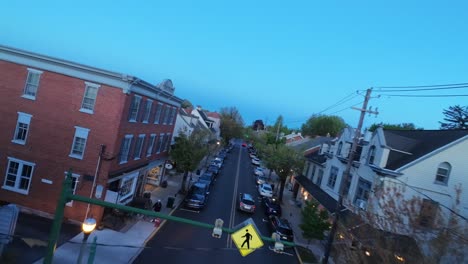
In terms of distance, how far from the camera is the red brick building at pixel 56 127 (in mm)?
23156

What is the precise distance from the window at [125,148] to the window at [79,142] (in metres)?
2.48

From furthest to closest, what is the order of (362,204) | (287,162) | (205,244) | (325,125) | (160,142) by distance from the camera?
(325,125) → (287,162) → (160,142) → (362,204) → (205,244)

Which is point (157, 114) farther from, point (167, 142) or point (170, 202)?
point (170, 202)

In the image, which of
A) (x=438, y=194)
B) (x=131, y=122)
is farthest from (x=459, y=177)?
(x=131, y=122)

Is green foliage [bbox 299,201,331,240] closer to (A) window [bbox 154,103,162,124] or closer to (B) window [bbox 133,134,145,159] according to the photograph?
(B) window [bbox 133,134,145,159]

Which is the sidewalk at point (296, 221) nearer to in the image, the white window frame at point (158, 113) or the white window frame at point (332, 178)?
the white window frame at point (332, 178)

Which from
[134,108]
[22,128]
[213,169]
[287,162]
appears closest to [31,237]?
[22,128]

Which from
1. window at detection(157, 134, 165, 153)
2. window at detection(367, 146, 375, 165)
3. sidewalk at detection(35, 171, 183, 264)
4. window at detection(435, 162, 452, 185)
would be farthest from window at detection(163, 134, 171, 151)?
window at detection(435, 162, 452, 185)

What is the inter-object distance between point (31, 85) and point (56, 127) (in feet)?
10.6

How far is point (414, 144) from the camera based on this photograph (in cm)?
2859

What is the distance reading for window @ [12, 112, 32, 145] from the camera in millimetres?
23812

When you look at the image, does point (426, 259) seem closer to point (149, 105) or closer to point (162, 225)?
point (162, 225)

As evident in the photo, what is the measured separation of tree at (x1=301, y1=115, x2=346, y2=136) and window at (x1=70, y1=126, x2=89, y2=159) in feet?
294

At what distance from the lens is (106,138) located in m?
23.3
